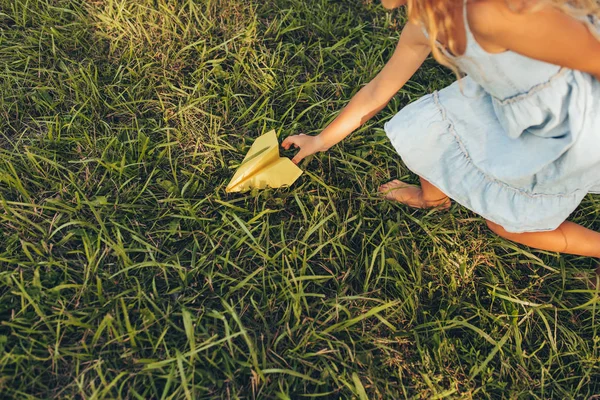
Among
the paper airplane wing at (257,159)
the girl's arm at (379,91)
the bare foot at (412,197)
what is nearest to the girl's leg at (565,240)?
the bare foot at (412,197)

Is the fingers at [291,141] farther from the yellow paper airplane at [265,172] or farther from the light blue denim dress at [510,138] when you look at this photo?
the light blue denim dress at [510,138]

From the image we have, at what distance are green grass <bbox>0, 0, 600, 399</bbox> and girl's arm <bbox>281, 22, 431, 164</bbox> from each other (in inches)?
5.2

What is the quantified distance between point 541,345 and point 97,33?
1.88 meters

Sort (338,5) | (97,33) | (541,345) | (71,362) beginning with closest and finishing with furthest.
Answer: (71,362), (541,345), (97,33), (338,5)

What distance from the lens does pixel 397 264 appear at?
1571 mm

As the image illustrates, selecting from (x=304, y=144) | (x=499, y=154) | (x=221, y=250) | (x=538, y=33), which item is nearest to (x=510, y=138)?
(x=499, y=154)

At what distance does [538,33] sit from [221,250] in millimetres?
1028

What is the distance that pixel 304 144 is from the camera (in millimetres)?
1715

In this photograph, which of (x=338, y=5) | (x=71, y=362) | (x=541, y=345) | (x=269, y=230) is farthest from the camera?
(x=338, y=5)

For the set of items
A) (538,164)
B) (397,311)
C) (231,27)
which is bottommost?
(397,311)

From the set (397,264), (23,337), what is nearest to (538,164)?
(397,264)

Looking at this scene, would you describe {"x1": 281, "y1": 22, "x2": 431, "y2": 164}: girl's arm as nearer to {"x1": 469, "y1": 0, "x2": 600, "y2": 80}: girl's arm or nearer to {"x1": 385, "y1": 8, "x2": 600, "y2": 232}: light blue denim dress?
{"x1": 385, "y1": 8, "x2": 600, "y2": 232}: light blue denim dress

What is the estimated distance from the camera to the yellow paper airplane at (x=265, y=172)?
5.50ft

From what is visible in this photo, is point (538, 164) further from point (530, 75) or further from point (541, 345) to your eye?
point (541, 345)
